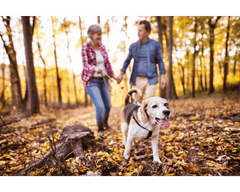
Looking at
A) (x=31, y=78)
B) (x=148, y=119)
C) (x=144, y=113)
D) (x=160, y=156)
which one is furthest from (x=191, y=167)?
(x=31, y=78)

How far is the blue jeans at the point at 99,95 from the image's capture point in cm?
279

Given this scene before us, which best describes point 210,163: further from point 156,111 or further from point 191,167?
point 156,111

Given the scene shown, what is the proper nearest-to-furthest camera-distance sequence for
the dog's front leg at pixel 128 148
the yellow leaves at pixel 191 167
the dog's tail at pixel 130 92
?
the yellow leaves at pixel 191 167
the dog's front leg at pixel 128 148
the dog's tail at pixel 130 92

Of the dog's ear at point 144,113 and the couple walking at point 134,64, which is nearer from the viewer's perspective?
the dog's ear at point 144,113

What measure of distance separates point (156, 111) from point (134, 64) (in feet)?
4.34

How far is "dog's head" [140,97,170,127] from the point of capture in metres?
1.64

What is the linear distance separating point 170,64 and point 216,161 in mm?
3052

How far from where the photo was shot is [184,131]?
123 inches

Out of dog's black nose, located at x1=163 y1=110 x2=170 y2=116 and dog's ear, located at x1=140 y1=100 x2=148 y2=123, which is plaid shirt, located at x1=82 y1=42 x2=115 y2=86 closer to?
dog's ear, located at x1=140 y1=100 x2=148 y2=123

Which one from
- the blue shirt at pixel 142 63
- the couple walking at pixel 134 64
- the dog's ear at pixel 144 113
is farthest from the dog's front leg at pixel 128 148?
the blue shirt at pixel 142 63

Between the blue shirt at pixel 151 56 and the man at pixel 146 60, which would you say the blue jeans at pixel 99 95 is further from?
the blue shirt at pixel 151 56

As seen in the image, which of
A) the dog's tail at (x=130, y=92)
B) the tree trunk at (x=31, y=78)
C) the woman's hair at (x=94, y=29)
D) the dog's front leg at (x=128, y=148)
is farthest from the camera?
the tree trunk at (x=31, y=78)

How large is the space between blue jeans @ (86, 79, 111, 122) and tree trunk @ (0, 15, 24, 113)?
1764 millimetres

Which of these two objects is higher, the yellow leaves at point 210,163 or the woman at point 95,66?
the woman at point 95,66
